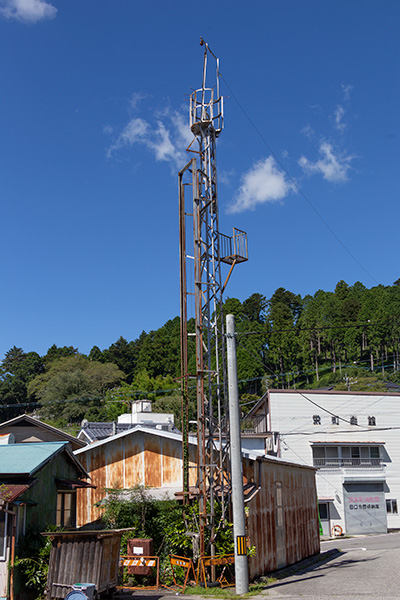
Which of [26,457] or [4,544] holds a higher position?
[26,457]

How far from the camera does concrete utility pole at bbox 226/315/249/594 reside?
1347 centimetres

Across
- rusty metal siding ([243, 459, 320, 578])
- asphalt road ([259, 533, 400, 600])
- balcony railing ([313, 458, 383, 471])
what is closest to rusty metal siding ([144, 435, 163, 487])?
rusty metal siding ([243, 459, 320, 578])

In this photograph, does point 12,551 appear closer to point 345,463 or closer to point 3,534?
point 3,534

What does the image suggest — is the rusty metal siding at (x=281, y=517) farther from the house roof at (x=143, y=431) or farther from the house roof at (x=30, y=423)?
the house roof at (x=30, y=423)

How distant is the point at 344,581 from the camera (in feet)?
50.4

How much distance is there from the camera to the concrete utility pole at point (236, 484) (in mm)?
13474

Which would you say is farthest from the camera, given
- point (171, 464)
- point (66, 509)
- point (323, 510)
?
point (323, 510)

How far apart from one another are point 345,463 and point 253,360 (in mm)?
49161

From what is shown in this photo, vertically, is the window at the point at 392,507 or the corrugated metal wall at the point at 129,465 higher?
the corrugated metal wall at the point at 129,465

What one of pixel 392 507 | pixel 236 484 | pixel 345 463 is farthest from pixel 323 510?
pixel 236 484

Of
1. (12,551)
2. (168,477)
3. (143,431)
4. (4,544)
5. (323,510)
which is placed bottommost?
(323,510)

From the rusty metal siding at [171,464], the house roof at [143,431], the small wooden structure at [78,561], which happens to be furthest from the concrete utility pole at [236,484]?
the rusty metal siding at [171,464]

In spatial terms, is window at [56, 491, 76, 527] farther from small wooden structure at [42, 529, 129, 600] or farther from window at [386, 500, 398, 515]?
window at [386, 500, 398, 515]

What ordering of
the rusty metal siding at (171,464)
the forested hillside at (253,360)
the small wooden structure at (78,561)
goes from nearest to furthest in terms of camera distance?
the small wooden structure at (78,561)
the rusty metal siding at (171,464)
the forested hillside at (253,360)
